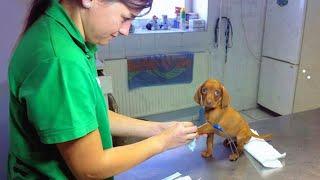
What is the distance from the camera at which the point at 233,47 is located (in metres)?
3.29

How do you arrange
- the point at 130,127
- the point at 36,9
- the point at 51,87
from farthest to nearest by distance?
1. the point at 130,127
2. the point at 36,9
3. the point at 51,87

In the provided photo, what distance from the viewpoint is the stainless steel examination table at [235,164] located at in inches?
42.6

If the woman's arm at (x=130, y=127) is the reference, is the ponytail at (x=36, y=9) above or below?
above

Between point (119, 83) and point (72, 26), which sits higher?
point (72, 26)

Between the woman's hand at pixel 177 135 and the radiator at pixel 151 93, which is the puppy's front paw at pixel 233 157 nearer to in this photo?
the woman's hand at pixel 177 135

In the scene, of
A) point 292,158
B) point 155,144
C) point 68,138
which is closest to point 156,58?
point 292,158

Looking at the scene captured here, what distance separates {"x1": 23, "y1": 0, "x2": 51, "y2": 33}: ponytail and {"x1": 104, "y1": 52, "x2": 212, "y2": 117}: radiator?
209 cm

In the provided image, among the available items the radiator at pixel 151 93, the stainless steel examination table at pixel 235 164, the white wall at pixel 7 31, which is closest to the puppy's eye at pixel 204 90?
the stainless steel examination table at pixel 235 164

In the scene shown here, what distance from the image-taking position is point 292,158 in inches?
46.8

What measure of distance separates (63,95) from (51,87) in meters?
0.03

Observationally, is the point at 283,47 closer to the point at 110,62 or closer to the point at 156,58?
the point at 156,58

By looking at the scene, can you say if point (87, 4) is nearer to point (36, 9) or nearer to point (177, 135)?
point (36, 9)

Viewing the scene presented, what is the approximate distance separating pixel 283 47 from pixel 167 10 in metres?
1.27

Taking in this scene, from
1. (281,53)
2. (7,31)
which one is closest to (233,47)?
(281,53)
